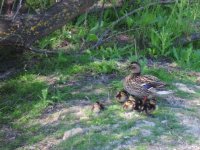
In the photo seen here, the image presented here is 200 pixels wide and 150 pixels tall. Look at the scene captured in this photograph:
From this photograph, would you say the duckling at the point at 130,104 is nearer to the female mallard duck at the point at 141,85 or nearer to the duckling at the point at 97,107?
the female mallard duck at the point at 141,85

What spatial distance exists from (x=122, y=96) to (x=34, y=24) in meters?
1.88

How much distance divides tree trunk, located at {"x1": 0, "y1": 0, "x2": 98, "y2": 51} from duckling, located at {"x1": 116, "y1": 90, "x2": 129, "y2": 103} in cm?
172

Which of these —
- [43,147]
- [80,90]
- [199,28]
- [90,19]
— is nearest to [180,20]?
[199,28]

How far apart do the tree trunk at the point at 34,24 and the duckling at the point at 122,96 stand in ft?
5.64

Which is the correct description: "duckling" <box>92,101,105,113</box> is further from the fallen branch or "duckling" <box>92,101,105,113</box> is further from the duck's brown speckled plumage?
the fallen branch

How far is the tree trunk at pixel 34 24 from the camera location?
739 centimetres

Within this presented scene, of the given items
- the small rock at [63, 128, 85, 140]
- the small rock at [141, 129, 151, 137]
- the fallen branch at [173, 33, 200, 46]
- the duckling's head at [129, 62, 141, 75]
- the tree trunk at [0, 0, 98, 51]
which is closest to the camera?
the small rock at [141, 129, 151, 137]

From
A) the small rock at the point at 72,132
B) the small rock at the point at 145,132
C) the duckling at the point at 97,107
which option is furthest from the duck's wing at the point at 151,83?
the small rock at the point at 72,132

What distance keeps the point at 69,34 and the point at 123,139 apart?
3.59 m

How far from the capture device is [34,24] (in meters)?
7.69

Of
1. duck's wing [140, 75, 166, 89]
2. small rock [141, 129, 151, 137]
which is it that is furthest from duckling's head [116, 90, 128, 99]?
small rock [141, 129, 151, 137]

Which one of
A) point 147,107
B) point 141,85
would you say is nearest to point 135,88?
point 141,85

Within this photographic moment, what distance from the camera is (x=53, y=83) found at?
25.9ft

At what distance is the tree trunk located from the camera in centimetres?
739
